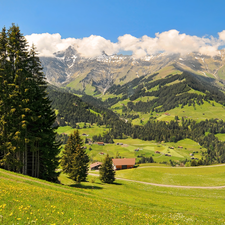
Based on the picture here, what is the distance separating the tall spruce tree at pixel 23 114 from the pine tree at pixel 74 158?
7402mm

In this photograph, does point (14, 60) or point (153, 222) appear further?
point (14, 60)

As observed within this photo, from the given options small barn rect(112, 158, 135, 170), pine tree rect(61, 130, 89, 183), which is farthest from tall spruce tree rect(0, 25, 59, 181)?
small barn rect(112, 158, 135, 170)

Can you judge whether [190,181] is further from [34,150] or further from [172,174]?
[34,150]

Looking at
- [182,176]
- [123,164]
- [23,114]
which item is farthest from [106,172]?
[123,164]

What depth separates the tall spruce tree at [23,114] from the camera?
3181cm

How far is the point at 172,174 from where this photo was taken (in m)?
89.4

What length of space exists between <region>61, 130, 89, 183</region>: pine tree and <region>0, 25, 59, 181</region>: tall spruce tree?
7.40 metres

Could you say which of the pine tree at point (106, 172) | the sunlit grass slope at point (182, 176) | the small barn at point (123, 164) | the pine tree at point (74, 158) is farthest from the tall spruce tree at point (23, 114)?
the small barn at point (123, 164)

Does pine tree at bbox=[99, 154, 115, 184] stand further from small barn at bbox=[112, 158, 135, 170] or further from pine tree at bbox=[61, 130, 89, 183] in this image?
small barn at bbox=[112, 158, 135, 170]

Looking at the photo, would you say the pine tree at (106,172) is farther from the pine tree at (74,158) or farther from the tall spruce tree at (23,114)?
the tall spruce tree at (23,114)

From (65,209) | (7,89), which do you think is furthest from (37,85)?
(65,209)

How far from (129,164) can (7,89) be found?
353 ft

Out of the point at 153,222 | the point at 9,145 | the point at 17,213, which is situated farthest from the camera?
the point at 9,145

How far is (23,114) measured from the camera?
31.9 m
